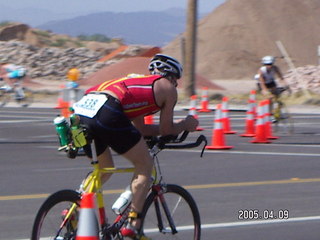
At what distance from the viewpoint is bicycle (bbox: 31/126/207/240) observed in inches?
264

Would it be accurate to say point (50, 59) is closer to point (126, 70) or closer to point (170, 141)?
point (126, 70)

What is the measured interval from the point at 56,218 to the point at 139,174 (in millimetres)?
720

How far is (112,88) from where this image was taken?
6.90m

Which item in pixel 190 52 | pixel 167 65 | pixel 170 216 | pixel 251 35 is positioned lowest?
pixel 251 35

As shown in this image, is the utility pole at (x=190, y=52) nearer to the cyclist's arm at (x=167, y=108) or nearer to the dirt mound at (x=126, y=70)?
the dirt mound at (x=126, y=70)

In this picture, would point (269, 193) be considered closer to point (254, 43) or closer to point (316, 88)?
point (316, 88)

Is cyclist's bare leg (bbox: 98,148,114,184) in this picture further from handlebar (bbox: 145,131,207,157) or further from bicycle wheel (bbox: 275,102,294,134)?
bicycle wheel (bbox: 275,102,294,134)

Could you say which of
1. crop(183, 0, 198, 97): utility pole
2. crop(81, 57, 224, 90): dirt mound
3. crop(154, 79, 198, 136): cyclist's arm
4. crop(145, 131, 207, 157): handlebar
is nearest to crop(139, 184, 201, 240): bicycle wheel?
crop(145, 131, 207, 157): handlebar

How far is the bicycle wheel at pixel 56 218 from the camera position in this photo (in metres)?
6.67

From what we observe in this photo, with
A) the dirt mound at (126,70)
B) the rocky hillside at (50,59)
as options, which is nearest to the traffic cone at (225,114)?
the dirt mound at (126,70)

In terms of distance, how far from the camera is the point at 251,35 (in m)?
76.9
